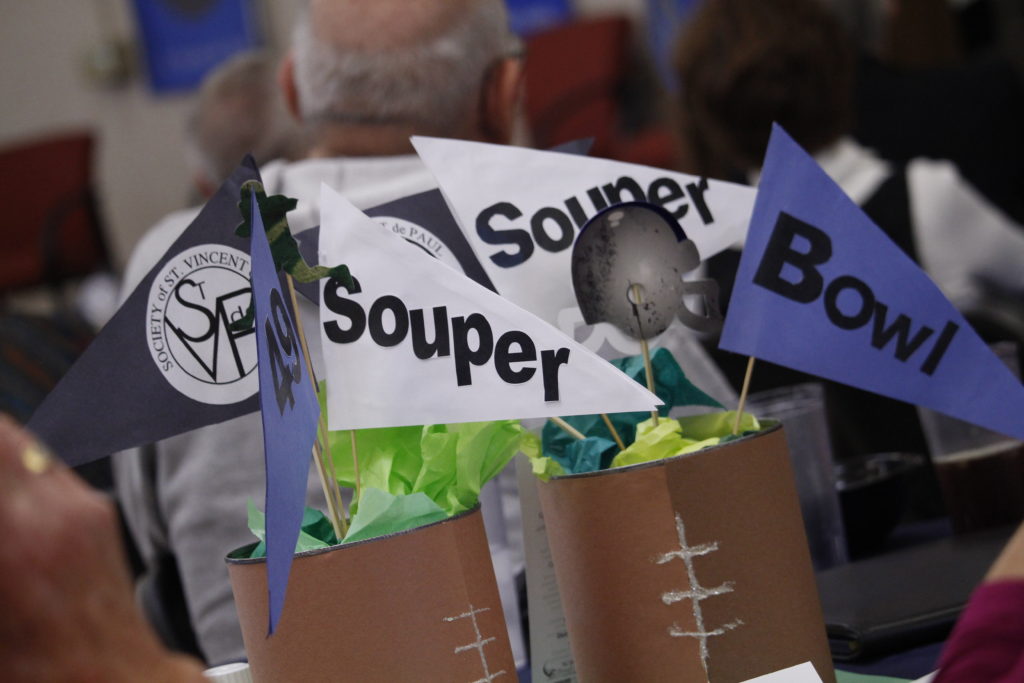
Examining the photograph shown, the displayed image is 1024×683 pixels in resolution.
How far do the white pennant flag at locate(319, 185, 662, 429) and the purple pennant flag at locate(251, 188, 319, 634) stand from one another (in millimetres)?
49

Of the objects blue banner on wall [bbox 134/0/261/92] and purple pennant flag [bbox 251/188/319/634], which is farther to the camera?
blue banner on wall [bbox 134/0/261/92]

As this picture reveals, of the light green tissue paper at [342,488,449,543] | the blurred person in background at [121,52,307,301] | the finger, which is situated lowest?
the light green tissue paper at [342,488,449,543]

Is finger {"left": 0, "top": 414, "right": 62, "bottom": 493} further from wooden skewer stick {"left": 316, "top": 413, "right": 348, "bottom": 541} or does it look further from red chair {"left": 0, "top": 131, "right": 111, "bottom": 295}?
red chair {"left": 0, "top": 131, "right": 111, "bottom": 295}

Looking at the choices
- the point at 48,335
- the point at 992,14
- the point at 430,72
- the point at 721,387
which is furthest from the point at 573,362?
the point at 992,14

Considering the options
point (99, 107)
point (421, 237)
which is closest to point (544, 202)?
point (421, 237)

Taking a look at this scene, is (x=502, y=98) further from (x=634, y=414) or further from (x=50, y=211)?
(x=50, y=211)

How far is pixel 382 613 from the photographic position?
1.87 ft

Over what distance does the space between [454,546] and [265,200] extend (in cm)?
19

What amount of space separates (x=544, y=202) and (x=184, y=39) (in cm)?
620

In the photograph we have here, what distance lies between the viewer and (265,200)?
0.62m

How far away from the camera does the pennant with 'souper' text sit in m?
0.65

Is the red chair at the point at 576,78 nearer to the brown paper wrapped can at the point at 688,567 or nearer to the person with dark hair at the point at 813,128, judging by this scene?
the person with dark hair at the point at 813,128

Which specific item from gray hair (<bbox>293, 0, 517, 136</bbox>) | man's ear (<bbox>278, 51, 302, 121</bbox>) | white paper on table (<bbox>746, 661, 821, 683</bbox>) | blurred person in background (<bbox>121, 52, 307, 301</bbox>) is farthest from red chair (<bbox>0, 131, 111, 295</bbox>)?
white paper on table (<bbox>746, 661, 821, 683</bbox>)

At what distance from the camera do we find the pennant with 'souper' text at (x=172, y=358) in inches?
25.6
